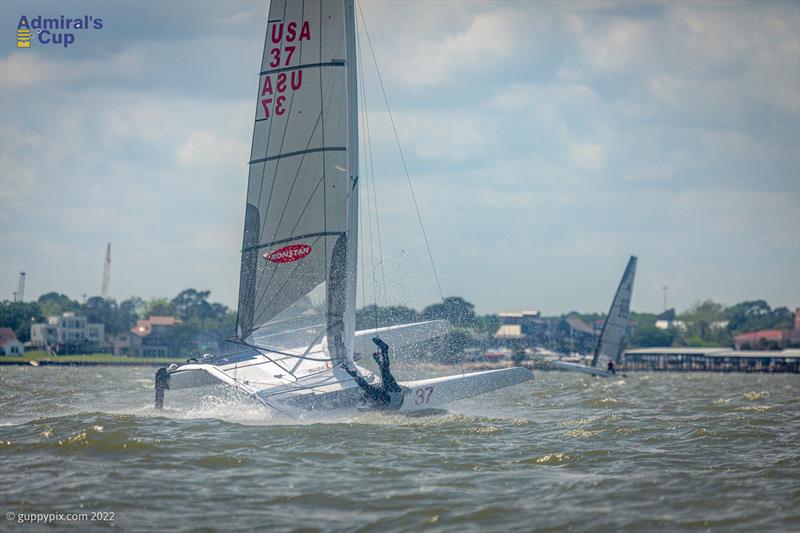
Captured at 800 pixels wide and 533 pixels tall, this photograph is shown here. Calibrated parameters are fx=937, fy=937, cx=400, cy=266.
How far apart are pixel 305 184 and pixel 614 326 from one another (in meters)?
31.7

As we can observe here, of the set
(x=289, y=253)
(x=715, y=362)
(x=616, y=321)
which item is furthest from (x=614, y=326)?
(x=715, y=362)

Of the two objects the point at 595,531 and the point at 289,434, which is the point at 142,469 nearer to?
the point at 289,434

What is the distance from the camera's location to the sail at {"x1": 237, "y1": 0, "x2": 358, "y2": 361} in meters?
21.2

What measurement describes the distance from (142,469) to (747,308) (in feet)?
613

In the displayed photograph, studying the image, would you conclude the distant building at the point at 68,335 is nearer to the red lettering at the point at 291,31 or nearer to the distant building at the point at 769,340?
the distant building at the point at 769,340

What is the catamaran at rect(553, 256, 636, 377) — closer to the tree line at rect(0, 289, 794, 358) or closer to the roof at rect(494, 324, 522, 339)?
the tree line at rect(0, 289, 794, 358)

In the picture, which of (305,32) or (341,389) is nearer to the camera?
(341,389)

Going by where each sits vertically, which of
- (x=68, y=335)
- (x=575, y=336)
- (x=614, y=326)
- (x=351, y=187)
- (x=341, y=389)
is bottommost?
(x=68, y=335)

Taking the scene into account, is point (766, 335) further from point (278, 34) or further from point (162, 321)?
point (278, 34)

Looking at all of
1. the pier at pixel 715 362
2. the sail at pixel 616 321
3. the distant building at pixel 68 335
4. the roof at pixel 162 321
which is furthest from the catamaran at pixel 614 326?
the roof at pixel 162 321

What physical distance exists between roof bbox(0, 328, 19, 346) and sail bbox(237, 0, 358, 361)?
93.0m

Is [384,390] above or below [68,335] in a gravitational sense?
above

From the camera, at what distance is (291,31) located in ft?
71.3

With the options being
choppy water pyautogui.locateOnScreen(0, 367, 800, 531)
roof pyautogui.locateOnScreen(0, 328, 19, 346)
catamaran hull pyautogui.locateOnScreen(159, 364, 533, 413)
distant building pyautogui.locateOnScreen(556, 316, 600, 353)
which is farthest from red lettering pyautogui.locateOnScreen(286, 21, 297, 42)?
distant building pyautogui.locateOnScreen(556, 316, 600, 353)
